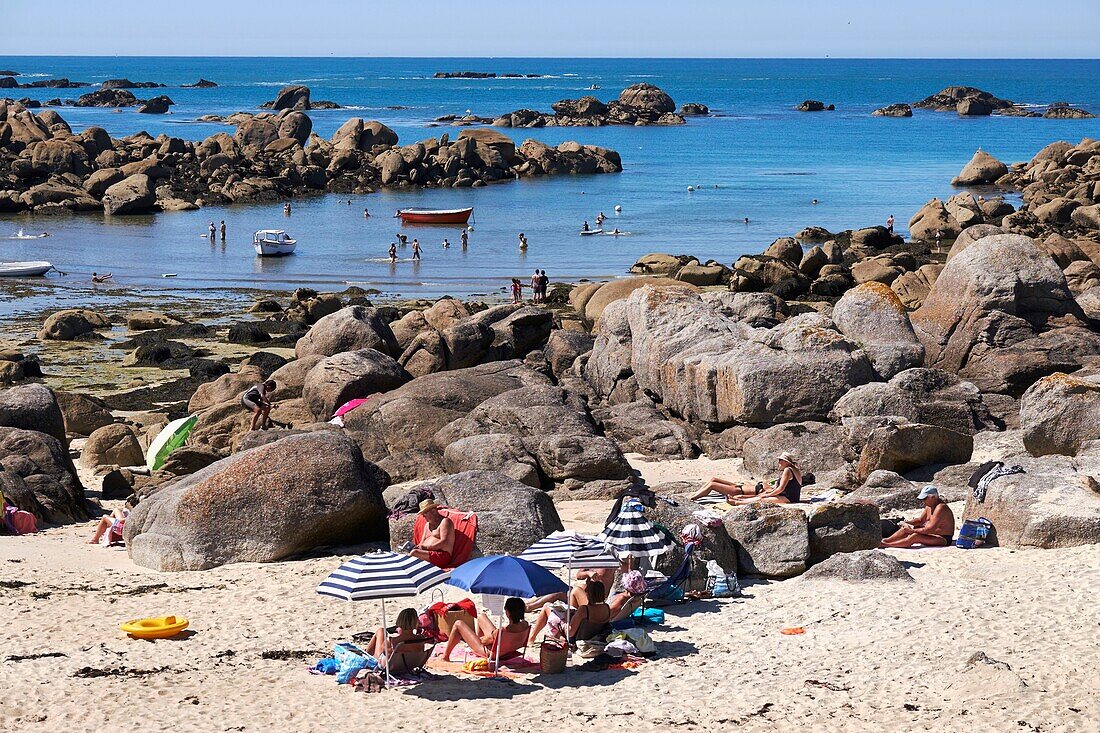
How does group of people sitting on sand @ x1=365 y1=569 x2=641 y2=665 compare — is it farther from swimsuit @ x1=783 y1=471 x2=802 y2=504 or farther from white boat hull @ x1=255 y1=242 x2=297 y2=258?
white boat hull @ x1=255 y1=242 x2=297 y2=258

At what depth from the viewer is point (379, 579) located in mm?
11234

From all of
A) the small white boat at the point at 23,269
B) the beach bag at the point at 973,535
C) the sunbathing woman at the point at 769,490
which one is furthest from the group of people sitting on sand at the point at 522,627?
the small white boat at the point at 23,269

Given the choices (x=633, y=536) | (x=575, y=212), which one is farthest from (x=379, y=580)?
(x=575, y=212)

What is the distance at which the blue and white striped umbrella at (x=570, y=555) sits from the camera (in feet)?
41.3

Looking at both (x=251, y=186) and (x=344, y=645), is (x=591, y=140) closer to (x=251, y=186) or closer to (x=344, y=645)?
(x=251, y=186)

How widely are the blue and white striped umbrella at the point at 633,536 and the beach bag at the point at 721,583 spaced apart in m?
0.65

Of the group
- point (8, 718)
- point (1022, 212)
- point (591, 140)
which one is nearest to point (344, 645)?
point (8, 718)

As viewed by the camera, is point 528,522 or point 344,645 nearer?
point 344,645

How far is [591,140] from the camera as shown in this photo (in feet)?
384

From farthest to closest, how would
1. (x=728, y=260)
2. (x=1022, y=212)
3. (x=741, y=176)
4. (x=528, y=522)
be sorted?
(x=741, y=176)
(x=1022, y=212)
(x=728, y=260)
(x=528, y=522)

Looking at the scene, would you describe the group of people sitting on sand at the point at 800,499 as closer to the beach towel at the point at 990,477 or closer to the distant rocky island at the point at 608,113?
the beach towel at the point at 990,477

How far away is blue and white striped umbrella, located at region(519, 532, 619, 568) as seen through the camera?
41.3ft

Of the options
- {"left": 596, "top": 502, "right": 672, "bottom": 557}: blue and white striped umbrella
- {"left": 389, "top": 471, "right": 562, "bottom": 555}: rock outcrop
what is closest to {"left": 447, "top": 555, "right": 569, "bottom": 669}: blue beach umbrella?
{"left": 596, "top": 502, "right": 672, "bottom": 557}: blue and white striped umbrella

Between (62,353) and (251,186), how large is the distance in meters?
43.4
